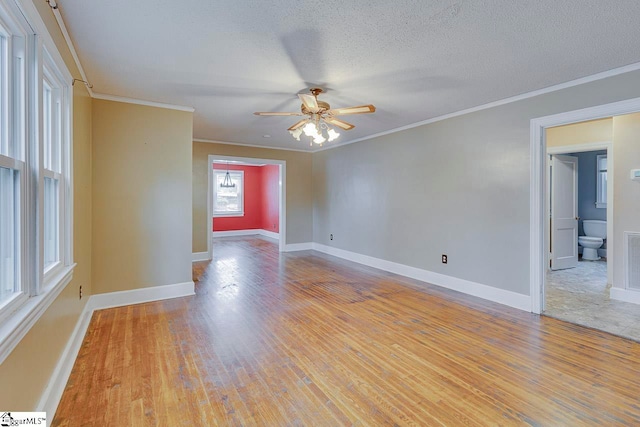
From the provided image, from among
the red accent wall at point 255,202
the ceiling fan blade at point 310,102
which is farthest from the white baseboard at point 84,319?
the red accent wall at point 255,202

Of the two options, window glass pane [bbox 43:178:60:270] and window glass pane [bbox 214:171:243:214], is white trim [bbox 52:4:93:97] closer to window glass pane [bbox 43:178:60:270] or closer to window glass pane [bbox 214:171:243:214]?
window glass pane [bbox 43:178:60:270]

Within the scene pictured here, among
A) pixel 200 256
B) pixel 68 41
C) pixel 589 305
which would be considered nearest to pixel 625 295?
pixel 589 305

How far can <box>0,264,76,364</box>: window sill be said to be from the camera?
118 cm

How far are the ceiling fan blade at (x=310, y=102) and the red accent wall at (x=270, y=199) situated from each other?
604cm

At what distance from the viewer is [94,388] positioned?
2.05 meters

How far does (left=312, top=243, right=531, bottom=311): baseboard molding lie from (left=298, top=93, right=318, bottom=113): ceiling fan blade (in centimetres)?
296

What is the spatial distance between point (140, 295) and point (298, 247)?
4088 mm

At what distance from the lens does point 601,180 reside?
650 centimetres

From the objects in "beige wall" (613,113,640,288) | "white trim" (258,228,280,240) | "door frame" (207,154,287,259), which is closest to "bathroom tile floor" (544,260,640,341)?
"beige wall" (613,113,640,288)

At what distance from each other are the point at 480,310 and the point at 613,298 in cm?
185

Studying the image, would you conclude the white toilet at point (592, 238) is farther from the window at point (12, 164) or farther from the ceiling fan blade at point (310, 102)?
the window at point (12, 164)

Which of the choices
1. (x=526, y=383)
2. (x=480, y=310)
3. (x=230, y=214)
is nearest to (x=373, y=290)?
(x=480, y=310)

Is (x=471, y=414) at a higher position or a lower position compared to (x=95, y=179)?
lower

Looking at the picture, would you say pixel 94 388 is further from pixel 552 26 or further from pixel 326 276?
pixel 552 26
